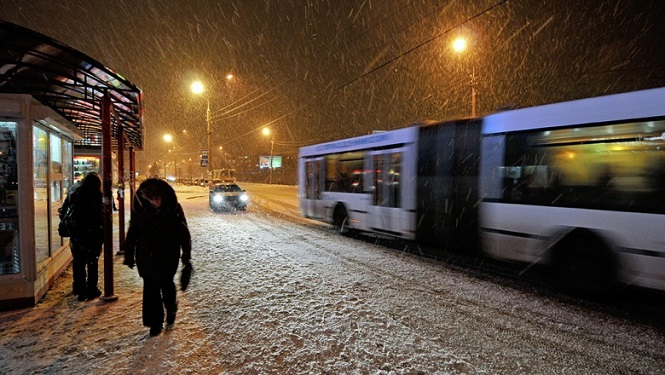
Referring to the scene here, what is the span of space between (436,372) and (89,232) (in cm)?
496

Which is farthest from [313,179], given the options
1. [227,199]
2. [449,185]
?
[227,199]

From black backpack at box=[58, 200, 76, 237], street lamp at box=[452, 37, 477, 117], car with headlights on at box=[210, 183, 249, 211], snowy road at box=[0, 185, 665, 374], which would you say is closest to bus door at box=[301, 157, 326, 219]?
snowy road at box=[0, 185, 665, 374]

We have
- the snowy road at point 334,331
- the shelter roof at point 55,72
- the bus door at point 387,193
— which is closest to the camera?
the snowy road at point 334,331

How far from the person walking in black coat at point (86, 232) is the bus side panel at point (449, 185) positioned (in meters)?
6.50

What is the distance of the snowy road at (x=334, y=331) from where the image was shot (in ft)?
12.1

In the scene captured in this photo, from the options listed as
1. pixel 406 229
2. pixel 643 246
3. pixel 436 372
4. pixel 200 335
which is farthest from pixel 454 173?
pixel 200 335

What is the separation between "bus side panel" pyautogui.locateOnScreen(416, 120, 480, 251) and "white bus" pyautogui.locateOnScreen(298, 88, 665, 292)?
2cm

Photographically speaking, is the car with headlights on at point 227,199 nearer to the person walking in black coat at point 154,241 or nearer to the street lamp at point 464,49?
the street lamp at point 464,49

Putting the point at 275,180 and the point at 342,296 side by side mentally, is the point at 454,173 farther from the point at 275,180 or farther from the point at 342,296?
the point at 275,180

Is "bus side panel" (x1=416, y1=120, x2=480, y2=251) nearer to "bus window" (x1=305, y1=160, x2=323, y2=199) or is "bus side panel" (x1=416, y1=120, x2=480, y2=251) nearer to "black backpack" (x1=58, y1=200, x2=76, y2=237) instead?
"bus window" (x1=305, y1=160, x2=323, y2=199)

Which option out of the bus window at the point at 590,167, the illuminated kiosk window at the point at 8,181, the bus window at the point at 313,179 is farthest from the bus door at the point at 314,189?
the illuminated kiosk window at the point at 8,181

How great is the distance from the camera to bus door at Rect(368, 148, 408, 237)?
9586mm

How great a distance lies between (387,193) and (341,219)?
2482 millimetres

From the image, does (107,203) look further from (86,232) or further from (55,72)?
(55,72)
